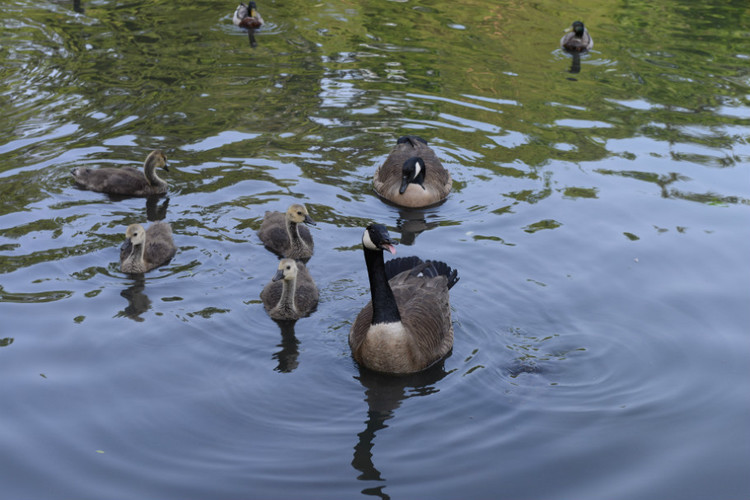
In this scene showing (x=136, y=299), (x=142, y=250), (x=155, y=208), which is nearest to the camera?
(x=136, y=299)

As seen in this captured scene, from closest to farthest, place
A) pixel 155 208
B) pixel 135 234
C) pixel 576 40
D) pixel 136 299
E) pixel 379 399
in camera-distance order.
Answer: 1. pixel 379 399
2. pixel 136 299
3. pixel 135 234
4. pixel 155 208
5. pixel 576 40

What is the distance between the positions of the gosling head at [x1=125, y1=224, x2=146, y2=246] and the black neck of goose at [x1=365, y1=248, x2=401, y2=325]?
11.2ft

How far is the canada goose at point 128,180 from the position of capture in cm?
1338

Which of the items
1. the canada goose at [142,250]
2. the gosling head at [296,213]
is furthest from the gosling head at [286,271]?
the canada goose at [142,250]

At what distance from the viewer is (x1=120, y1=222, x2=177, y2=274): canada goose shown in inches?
440

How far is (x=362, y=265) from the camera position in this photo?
1171 centimetres

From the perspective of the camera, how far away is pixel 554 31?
2227 cm

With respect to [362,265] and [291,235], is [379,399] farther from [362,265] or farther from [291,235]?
[291,235]

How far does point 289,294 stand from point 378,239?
67.1 inches

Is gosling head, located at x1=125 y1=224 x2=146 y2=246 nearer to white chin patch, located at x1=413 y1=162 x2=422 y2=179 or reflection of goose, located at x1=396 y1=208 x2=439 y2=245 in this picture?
reflection of goose, located at x1=396 y1=208 x2=439 y2=245

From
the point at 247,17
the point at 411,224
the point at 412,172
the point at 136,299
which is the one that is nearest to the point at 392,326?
the point at 136,299

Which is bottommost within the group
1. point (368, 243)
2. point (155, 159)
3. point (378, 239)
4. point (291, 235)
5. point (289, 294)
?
point (289, 294)

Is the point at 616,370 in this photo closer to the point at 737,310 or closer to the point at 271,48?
the point at 737,310

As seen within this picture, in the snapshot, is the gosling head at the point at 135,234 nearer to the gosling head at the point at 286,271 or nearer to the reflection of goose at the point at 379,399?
the gosling head at the point at 286,271
